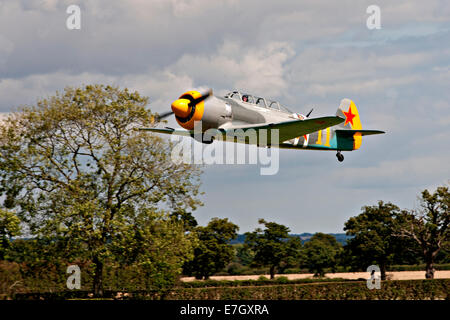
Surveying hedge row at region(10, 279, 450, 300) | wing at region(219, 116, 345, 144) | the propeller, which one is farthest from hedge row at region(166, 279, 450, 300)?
the propeller

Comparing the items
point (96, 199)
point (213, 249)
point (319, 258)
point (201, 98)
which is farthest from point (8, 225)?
point (319, 258)

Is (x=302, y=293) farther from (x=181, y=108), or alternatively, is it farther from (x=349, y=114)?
Answer: (x=181, y=108)

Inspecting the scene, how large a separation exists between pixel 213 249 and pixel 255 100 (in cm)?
4985

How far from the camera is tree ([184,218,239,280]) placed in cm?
7256

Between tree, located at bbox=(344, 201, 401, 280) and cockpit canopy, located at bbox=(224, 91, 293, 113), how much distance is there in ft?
132

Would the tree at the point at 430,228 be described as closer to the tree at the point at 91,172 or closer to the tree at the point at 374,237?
the tree at the point at 374,237

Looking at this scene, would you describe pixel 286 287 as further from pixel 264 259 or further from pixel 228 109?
pixel 264 259

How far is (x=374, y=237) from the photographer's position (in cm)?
6381

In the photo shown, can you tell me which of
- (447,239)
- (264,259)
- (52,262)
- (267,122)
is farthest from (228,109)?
(264,259)

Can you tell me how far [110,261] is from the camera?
38.5 meters

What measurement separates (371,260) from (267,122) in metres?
45.8

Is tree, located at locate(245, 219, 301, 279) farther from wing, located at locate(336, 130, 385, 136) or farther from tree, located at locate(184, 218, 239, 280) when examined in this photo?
wing, located at locate(336, 130, 385, 136)

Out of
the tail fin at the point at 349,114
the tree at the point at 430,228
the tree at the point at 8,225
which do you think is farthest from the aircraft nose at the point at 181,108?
the tree at the point at 430,228

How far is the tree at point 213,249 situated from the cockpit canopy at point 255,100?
4674cm
